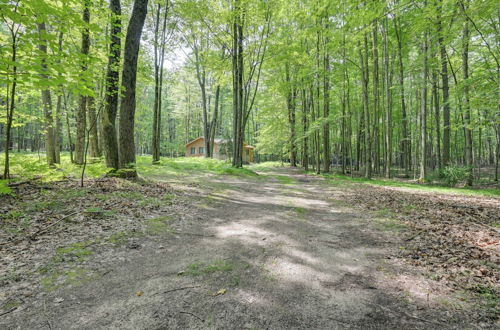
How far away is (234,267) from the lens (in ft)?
10.1

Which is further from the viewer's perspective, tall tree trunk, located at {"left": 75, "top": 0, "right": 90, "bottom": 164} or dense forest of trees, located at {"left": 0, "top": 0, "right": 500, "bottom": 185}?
tall tree trunk, located at {"left": 75, "top": 0, "right": 90, "bottom": 164}

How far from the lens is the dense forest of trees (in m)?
4.61

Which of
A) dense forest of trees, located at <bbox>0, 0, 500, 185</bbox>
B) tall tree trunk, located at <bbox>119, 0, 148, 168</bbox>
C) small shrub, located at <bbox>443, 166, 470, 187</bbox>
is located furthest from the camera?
small shrub, located at <bbox>443, 166, 470, 187</bbox>

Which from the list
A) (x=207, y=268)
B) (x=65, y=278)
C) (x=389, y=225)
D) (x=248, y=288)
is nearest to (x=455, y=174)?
(x=389, y=225)

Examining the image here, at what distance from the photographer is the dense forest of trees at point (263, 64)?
461cm

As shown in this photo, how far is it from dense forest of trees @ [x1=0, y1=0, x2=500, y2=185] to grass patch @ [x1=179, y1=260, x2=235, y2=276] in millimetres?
3767

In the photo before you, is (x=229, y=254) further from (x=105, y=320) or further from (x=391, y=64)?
(x=391, y=64)

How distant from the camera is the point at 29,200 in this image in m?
4.80

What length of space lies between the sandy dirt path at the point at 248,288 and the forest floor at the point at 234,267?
0.05 ft

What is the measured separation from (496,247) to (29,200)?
28.6ft

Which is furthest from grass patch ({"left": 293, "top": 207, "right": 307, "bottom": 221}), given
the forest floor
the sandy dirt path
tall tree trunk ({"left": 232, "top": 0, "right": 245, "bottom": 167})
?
tall tree trunk ({"left": 232, "top": 0, "right": 245, "bottom": 167})

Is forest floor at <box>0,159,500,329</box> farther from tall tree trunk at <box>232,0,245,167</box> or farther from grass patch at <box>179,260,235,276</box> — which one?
tall tree trunk at <box>232,0,245,167</box>

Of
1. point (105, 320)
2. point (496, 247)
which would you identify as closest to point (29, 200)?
point (105, 320)

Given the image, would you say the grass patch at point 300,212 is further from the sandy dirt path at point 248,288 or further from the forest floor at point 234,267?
the sandy dirt path at point 248,288
